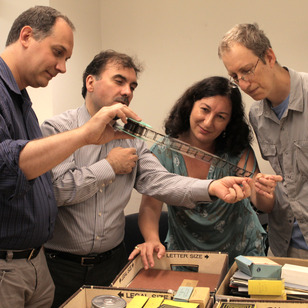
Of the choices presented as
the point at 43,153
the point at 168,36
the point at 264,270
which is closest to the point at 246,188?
the point at 264,270

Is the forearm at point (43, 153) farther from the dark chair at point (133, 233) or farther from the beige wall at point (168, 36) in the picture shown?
the beige wall at point (168, 36)

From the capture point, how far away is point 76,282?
A: 1.61m

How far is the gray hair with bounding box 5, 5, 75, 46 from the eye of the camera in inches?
54.3

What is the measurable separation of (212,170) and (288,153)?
383 mm

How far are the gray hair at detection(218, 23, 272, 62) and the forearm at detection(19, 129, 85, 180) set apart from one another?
90 centimetres

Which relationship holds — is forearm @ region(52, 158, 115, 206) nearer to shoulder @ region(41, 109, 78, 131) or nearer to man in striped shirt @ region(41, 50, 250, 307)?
man in striped shirt @ region(41, 50, 250, 307)

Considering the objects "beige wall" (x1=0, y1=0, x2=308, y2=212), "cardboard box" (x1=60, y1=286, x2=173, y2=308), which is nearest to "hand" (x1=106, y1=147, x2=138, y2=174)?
"cardboard box" (x1=60, y1=286, x2=173, y2=308)

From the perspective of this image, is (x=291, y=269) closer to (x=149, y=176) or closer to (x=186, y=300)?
(x=186, y=300)

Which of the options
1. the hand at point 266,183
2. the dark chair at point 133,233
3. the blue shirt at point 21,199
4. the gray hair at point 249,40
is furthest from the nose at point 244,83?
the dark chair at point 133,233

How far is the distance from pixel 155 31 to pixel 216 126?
192cm

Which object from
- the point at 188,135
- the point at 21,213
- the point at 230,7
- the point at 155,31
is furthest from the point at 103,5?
the point at 21,213

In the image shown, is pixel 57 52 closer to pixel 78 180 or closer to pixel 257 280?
pixel 78 180

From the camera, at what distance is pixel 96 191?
5.13 feet

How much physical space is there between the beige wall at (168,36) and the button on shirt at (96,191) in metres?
1.33
